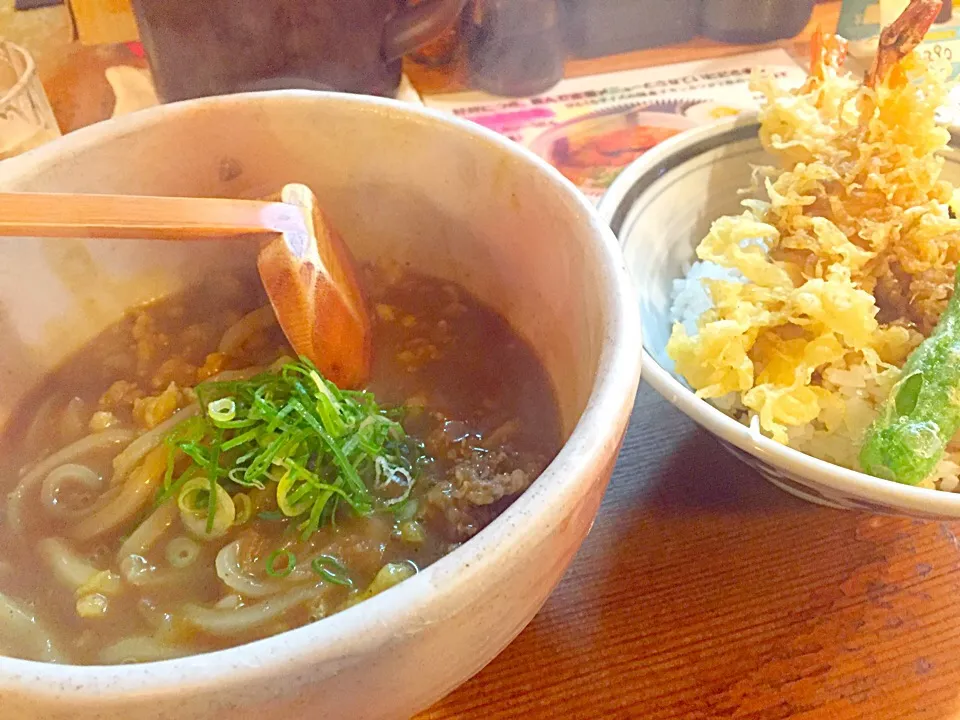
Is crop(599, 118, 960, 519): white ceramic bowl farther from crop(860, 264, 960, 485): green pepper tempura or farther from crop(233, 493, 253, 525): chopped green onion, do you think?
crop(233, 493, 253, 525): chopped green onion

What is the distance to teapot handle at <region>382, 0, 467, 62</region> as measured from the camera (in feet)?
4.16

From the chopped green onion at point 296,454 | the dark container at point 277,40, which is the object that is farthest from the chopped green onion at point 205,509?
the dark container at point 277,40

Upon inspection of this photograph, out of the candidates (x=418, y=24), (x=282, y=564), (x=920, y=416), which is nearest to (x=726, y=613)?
(x=920, y=416)

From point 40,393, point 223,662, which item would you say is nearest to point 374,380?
point 40,393

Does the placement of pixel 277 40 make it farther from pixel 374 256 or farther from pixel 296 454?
pixel 296 454

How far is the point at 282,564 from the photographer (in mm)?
688

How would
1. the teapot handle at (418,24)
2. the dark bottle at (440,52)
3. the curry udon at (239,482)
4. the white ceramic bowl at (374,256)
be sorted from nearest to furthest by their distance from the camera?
1. the white ceramic bowl at (374,256)
2. the curry udon at (239,482)
3. the teapot handle at (418,24)
4. the dark bottle at (440,52)

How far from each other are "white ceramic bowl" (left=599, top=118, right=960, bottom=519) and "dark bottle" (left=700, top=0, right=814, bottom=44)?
614 mm

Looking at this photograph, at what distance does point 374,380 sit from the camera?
2.87ft

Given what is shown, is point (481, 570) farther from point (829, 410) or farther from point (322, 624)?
point (829, 410)

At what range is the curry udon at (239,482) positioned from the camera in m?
0.66

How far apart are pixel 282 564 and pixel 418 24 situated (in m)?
0.92

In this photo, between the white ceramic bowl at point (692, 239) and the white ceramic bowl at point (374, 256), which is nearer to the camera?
the white ceramic bowl at point (374, 256)

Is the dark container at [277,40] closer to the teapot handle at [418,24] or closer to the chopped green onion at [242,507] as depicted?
the teapot handle at [418,24]
